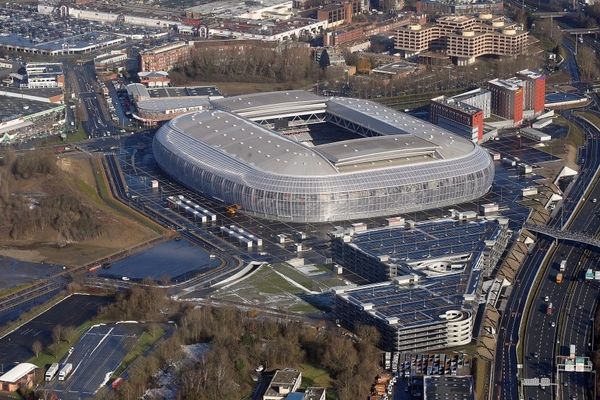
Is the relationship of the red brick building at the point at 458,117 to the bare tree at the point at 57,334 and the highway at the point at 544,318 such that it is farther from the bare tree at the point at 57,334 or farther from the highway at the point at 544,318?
the bare tree at the point at 57,334

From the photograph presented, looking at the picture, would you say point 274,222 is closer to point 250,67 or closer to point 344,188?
point 344,188

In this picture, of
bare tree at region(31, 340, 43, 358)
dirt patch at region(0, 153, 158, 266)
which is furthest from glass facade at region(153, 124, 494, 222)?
bare tree at region(31, 340, 43, 358)

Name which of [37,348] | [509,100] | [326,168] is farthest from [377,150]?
[37,348]

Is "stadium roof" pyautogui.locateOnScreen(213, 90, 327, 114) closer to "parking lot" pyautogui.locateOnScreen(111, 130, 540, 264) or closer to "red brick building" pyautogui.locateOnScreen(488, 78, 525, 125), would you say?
"parking lot" pyautogui.locateOnScreen(111, 130, 540, 264)

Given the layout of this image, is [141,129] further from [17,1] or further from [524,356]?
[17,1]

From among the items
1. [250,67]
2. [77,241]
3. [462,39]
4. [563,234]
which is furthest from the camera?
[462,39]

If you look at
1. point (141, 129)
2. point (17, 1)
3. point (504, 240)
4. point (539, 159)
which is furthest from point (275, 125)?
point (17, 1)

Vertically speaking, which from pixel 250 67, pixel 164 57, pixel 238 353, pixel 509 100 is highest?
pixel 509 100
